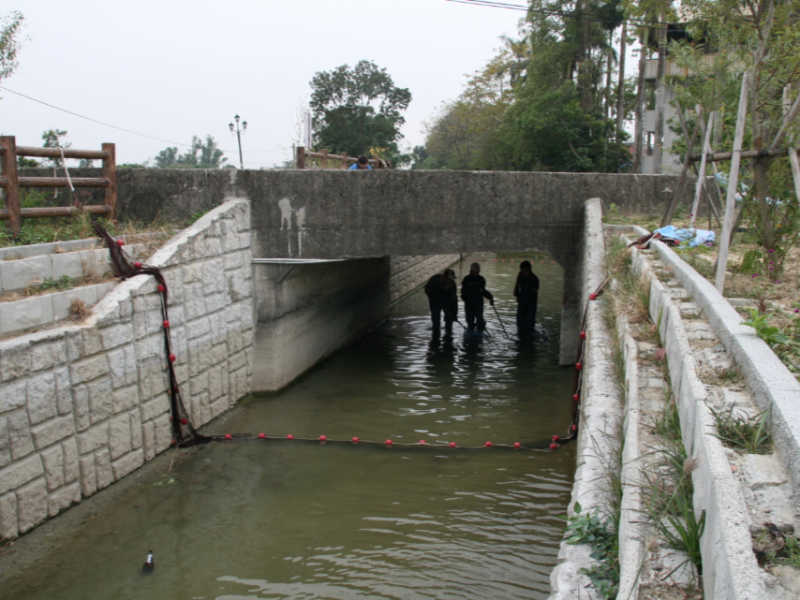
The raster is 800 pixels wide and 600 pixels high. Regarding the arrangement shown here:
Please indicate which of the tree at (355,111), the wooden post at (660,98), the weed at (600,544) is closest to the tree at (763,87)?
the weed at (600,544)

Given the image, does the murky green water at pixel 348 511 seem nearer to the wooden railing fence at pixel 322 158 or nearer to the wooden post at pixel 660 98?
the wooden railing fence at pixel 322 158

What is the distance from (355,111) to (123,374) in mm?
39807

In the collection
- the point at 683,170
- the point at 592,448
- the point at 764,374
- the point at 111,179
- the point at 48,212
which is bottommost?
the point at 592,448

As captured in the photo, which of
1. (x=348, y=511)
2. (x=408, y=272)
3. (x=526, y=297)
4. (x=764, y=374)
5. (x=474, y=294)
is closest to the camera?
(x=764, y=374)

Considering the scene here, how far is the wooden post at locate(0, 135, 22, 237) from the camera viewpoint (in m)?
7.00

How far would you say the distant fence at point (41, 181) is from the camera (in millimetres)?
7008

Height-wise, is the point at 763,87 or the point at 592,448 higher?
the point at 763,87

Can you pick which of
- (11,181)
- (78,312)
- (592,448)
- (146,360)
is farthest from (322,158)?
(592,448)

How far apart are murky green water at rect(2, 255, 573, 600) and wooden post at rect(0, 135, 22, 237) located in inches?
127

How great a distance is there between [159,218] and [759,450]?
8.63m

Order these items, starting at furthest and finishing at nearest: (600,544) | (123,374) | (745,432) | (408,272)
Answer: (408,272), (123,374), (600,544), (745,432)

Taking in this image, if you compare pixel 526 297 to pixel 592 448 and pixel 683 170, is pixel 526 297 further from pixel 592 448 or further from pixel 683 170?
pixel 592 448

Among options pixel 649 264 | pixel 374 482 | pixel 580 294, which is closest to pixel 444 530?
pixel 374 482

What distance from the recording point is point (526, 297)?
13.7m
